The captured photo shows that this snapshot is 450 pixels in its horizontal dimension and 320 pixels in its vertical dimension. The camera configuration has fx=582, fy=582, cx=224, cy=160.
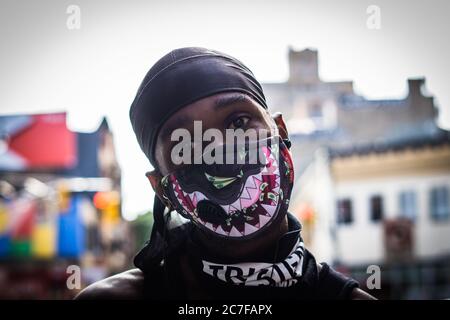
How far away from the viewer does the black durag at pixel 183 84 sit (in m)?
1.90

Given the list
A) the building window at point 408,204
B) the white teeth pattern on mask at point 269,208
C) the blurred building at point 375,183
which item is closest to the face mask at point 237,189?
the white teeth pattern on mask at point 269,208

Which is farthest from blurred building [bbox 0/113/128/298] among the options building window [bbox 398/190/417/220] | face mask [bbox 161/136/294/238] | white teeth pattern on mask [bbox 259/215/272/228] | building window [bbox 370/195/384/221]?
white teeth pattern on mask [bbox 259/215/272/228]

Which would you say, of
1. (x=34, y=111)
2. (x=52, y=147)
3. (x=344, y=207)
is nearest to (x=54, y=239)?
(x=52, y=147)

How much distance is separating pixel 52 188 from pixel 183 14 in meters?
6.04

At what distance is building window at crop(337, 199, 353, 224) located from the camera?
646 centimetres

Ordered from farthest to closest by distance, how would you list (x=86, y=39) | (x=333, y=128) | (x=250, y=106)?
(x=333, y=128), (x=86, y=39), (x=250, y=106)

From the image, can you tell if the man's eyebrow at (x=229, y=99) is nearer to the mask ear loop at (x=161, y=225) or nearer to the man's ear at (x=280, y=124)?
the man's ear at (x=280, y=124)

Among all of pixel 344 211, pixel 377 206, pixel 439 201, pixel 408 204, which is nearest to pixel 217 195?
pixel 439 201

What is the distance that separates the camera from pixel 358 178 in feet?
23.3

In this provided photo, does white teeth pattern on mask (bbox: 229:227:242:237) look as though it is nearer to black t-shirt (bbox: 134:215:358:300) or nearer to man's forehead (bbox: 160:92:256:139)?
black t-shirt (bbox: 134:215:358:300)

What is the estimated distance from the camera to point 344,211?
6.54m

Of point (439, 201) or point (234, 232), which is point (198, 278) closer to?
point (234, 232)

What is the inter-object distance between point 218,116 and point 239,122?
2.9 inches
